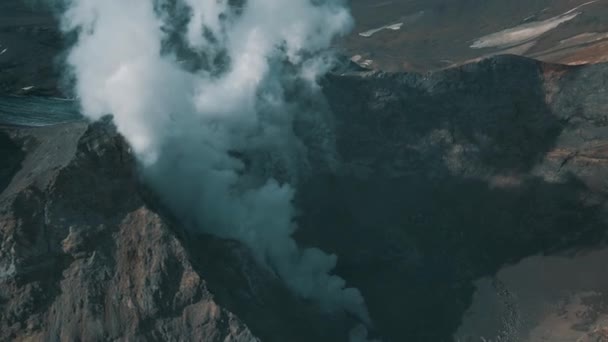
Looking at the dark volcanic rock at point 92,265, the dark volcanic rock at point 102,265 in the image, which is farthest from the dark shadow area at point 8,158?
the dark volcanic rock at point 92,265

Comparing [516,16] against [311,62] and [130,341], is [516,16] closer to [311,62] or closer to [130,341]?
[311,62]

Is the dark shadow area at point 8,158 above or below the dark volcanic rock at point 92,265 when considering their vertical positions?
above

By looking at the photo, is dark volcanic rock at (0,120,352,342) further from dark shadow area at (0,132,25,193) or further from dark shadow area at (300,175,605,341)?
dark shadow area at (300,175,605,341)

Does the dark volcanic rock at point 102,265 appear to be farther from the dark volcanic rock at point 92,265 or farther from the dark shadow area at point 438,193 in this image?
the dark shadow area at point 438,193

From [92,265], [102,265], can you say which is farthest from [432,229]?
[92,265]

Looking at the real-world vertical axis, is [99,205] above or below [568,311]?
above

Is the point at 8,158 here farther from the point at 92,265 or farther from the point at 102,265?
the point at 102,265

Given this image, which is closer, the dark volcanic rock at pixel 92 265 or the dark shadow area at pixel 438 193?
the dark volcanic rock at pixel 92 265

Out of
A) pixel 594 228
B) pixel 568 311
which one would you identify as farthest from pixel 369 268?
pixel 594 228
